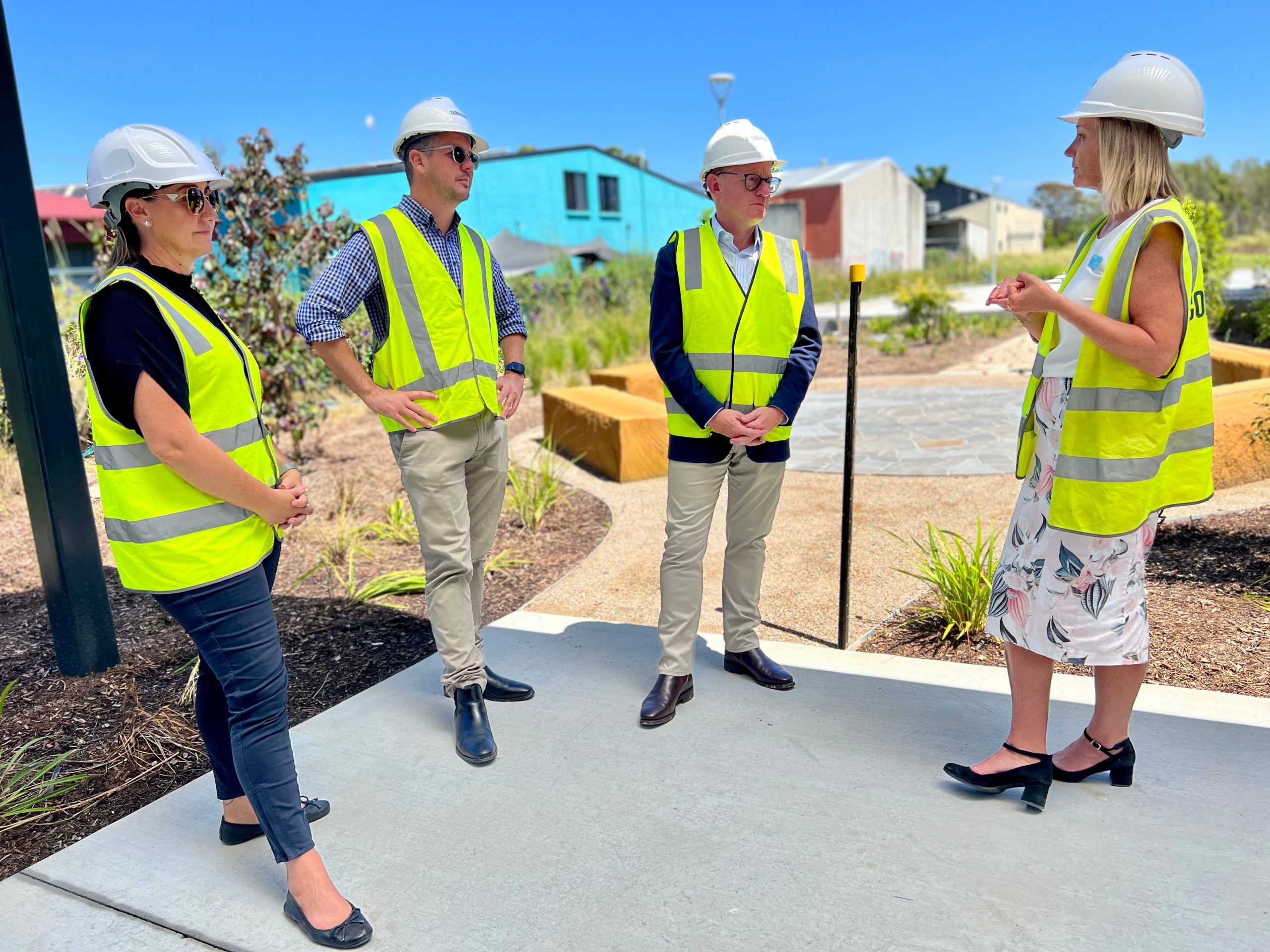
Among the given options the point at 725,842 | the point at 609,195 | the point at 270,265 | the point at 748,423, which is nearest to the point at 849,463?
the point at 748,423

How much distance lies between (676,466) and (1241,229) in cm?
8589

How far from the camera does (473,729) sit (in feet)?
9.48

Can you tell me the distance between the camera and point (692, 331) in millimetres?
3039

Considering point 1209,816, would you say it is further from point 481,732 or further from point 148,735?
point 148,735

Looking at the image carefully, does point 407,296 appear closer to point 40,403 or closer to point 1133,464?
point 40,403

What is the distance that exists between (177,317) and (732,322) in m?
1.68

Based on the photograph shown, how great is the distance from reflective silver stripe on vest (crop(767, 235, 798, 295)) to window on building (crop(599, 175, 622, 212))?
93.4 ft

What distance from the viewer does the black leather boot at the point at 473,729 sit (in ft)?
9.20

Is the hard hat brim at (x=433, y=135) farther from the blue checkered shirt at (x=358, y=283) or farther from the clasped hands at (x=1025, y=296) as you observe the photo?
the clasped hands at (x=1025, y=296)

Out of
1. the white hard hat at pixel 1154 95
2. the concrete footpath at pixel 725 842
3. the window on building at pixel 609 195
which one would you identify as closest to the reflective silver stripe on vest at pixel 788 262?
the white hard hat at pixel 1154 95

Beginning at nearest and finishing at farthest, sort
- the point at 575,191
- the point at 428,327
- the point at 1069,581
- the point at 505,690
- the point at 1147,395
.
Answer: the point at 1147,395
the point at 1069,581
the point at 428,327
the point at 505,690
the point at 575,191

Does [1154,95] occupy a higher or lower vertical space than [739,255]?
higher

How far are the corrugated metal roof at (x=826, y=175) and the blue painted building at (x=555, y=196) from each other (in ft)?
42.9

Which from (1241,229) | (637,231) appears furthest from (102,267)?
(1241,229)
